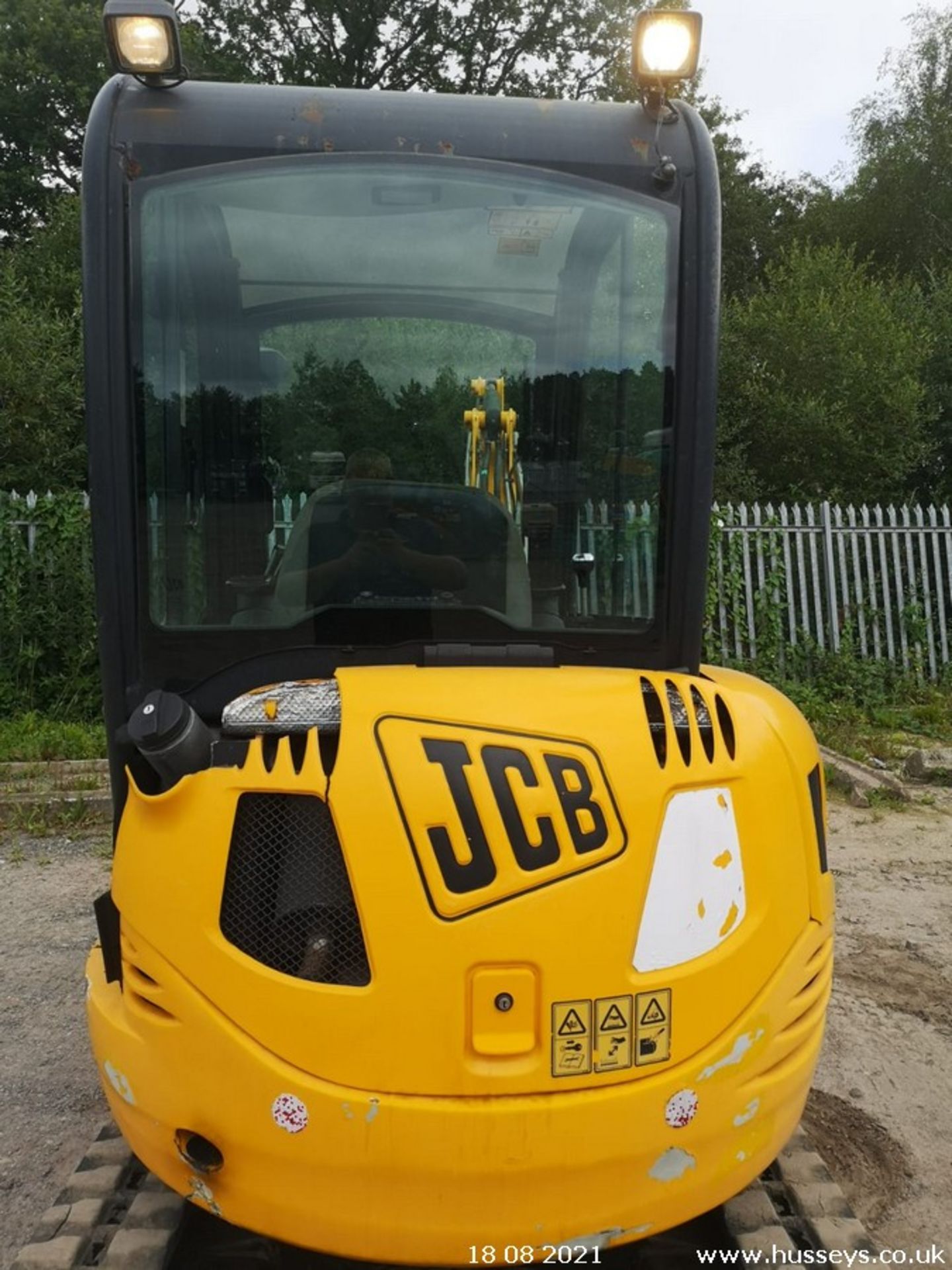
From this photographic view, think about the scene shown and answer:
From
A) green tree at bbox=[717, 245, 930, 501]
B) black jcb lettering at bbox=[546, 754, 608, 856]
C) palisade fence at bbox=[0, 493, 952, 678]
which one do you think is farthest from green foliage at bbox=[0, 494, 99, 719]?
green tree at bbox=[717, 245, 930, 501]

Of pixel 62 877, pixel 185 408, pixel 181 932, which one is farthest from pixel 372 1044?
pixel 62 877

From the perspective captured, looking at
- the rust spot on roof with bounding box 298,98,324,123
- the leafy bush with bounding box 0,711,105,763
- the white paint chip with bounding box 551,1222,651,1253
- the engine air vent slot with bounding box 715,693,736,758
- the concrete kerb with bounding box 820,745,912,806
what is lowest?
the concrete kerb with bounding box 820,745,912,806

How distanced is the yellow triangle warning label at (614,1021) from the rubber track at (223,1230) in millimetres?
743

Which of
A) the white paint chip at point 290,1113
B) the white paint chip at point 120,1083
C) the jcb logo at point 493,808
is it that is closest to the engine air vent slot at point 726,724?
the jcb logo at point 493,808

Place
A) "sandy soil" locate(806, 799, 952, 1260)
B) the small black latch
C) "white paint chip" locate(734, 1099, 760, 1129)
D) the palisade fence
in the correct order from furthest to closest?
the palisade fence → "sandy soil" locate(806, 799, 952, 1260) → the small black latch → "white paint chip" locate(734, 1099, 760, 1129)

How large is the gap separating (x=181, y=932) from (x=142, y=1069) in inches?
11.1

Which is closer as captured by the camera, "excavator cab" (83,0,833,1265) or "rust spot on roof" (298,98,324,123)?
"excavator cab" (83,0,833,1265)

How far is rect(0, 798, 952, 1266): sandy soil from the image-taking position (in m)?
2.85

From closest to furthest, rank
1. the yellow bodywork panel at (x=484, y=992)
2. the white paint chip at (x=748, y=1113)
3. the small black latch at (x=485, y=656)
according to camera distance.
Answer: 1. the yellow bodywork panel at (x=484, y=992)
2. the white paint chip at (x=748, y=1113)
3. the small black latch at (x=485, y=656)

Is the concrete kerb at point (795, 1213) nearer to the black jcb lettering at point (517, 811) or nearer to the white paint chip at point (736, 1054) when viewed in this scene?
the white paint chip at point (736, 1054)

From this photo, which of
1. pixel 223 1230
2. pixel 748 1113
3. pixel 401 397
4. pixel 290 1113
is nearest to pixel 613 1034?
pixel 748 1113

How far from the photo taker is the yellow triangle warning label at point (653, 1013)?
5.91ft

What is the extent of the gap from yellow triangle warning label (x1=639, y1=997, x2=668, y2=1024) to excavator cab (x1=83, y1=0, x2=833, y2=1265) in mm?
11

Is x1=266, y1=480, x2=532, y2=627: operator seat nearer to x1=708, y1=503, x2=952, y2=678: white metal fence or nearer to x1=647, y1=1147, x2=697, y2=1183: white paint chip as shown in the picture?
x1=647, y1=1147, x2=697, y2=1183: white paint chip
